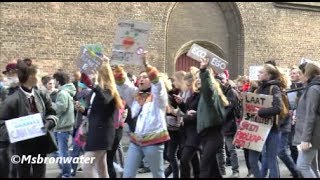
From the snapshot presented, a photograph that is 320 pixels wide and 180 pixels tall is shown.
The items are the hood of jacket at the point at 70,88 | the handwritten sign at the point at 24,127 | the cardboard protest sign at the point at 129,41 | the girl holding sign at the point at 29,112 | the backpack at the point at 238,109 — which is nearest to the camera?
the handwritten sign at the point at 24,127

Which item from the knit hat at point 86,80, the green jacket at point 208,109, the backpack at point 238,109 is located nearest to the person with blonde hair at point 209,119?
the green jacket at point 208,109

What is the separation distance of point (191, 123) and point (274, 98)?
1227 millimetres

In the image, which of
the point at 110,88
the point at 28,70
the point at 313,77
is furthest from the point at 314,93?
the point at 28,70

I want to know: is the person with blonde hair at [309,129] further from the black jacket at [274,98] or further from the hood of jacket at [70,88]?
the hood of jacket at [70,88]

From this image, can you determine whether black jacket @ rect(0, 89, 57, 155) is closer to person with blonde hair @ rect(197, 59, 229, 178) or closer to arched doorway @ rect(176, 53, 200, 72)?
person with blonde hair @ rect(197, 59, 229, 178)

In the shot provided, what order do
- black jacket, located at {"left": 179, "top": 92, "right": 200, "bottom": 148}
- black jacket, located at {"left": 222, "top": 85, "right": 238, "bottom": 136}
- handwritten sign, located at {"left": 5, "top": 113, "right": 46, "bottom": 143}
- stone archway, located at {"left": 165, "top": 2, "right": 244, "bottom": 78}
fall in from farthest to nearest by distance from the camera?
stone archway, located at {"left": 165, "top": 2, "right": 244, "bottom": 78}
black jacket, located at {"left": 222, "top": 85, "right": 238, "bottom": 136}
black jacket, located at {"left": 179, "top": 92, "right": 200, "bottom": 148}
handwritten sign, located at {"left": 5, "top": 113, "right": 46, "bottom": 143}

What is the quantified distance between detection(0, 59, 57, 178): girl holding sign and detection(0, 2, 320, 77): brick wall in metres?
9.30

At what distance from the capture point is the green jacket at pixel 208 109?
6.96m

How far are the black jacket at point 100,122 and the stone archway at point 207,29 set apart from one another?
1200cm

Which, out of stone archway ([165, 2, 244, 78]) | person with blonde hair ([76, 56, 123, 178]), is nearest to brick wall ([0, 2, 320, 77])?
stone archway ([165, 2, 244, 78])

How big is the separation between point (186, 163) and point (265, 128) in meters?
1.25

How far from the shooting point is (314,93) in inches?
264

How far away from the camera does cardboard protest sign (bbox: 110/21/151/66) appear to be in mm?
7055

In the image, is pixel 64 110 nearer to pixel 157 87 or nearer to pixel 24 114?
pixel 24 114
